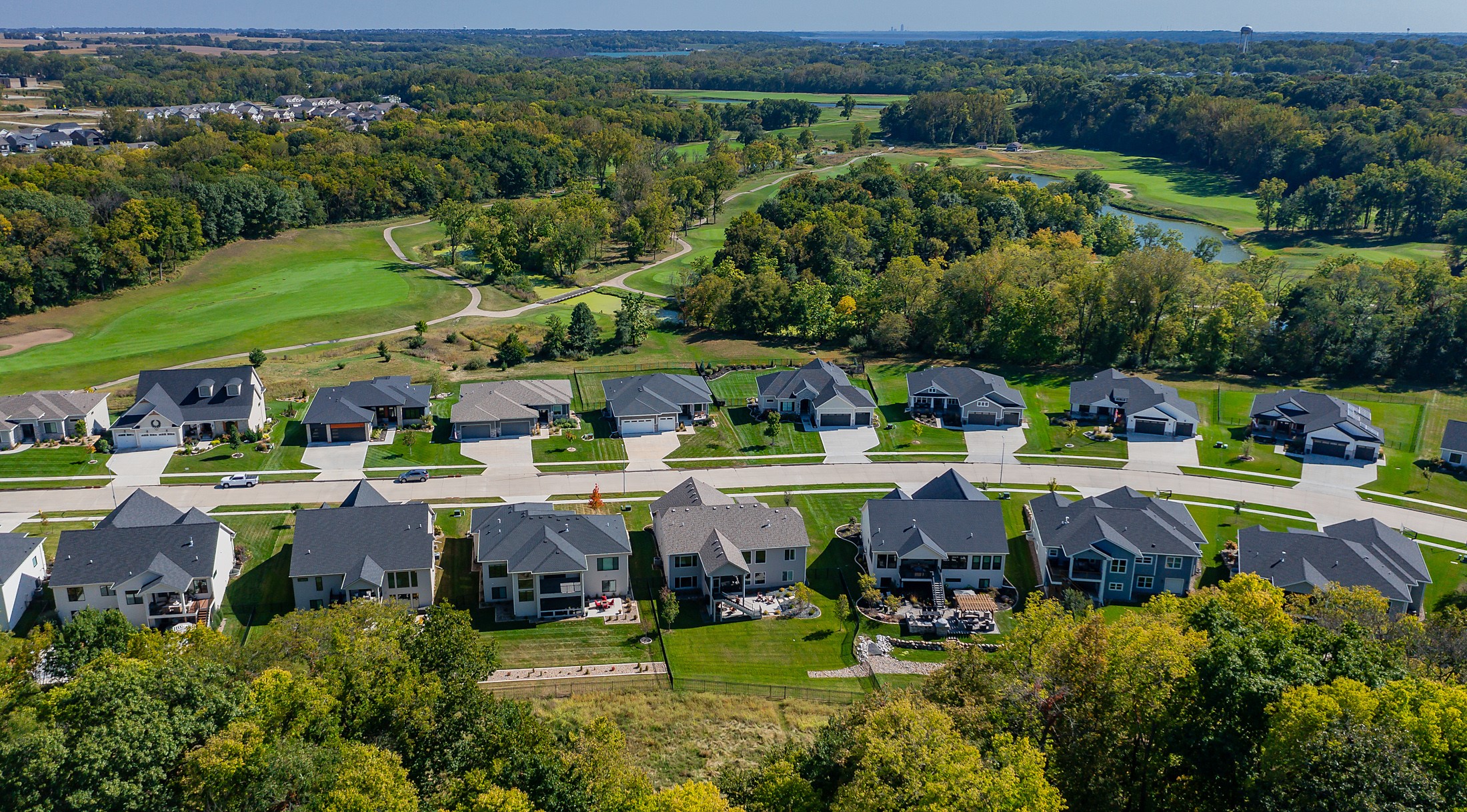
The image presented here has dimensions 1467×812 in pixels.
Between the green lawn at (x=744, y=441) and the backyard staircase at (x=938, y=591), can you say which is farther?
the green lawn at (x=744, y=441)

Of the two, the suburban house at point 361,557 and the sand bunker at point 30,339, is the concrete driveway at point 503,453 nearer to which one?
the suburban house at point 361,557

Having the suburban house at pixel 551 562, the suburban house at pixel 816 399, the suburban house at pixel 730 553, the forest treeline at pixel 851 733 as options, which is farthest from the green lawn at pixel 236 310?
the suburban house at pixel 730 553

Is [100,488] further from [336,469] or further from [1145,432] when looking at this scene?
[1145,432]

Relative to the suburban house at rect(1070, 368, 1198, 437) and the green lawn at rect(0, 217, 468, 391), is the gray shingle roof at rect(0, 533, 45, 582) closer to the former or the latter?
the green lawn at rect(0, 217, 468, 391)

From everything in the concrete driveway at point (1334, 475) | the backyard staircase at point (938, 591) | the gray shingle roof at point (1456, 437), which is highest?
the gray shingle roof at point (1456, 437)

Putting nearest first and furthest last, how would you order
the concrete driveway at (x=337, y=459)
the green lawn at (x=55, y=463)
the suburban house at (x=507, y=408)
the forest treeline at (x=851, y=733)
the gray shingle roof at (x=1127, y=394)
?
the forest treeline at (x=851, y=733), the green lawn at (x=55, y=463), the concrete driveway at (x=337, y=459), the suburban house at (x=507, y=408), the gray shingle roof at (x=1127, y=394)

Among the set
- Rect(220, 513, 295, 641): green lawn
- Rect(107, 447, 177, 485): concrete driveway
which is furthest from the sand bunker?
Rect(220, 513, 295, 641): green lawn
